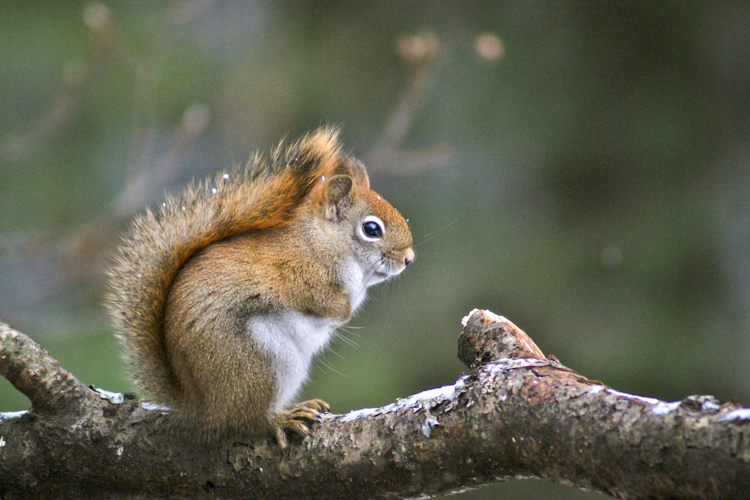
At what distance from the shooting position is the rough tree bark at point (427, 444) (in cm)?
89

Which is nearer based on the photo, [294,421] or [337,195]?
[294,421]

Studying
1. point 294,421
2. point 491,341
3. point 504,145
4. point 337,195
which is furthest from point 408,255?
point 504,145

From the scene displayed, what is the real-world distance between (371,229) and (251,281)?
0.38 meters

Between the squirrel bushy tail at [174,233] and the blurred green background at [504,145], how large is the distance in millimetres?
1445

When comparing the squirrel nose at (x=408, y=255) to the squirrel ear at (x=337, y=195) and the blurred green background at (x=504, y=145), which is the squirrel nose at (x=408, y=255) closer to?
the squirrel ear at (x=337, y=195)

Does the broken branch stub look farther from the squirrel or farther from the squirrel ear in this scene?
the squirrel ear

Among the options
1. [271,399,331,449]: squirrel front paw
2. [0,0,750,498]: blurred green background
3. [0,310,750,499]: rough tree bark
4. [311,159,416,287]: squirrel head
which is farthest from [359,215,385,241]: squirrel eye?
[0,0,750,498]: blurred green background

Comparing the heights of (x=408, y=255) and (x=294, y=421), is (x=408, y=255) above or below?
above

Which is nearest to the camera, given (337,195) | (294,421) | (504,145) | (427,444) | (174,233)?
(427,444)

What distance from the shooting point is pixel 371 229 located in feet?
5.41

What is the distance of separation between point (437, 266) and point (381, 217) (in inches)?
63.3

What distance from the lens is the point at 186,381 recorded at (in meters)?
1.35

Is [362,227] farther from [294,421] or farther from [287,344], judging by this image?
[294,421]

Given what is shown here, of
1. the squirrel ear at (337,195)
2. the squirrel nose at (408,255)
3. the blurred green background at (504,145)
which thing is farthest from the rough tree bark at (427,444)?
the blurred green background at (504,145)
